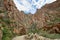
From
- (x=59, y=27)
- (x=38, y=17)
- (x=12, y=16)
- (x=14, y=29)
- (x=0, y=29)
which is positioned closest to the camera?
(x=0, y=29)

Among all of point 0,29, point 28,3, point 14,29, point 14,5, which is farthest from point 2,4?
point 0,29

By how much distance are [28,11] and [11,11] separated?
27.9 inches

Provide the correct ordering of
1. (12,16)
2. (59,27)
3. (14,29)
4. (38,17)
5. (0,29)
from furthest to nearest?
(38,17) → (59,27) → (12,16) → (14,29) → (0,29)

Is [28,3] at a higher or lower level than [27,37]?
higher

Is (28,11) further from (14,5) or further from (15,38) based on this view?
Answer: (15,38)

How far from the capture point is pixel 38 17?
8.66 metres

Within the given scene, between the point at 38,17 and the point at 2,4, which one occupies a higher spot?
the point at 2,4

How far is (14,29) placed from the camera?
231 inches

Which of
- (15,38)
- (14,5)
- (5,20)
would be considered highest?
(14,5)

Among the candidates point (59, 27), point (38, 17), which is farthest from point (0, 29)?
point (38, 17)

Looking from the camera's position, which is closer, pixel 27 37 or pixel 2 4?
pixel 27 37

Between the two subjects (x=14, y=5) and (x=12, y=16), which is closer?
(x=12, y=16)

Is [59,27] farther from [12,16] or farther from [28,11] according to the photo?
[12,16]

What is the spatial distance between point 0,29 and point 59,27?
2.42 metres
